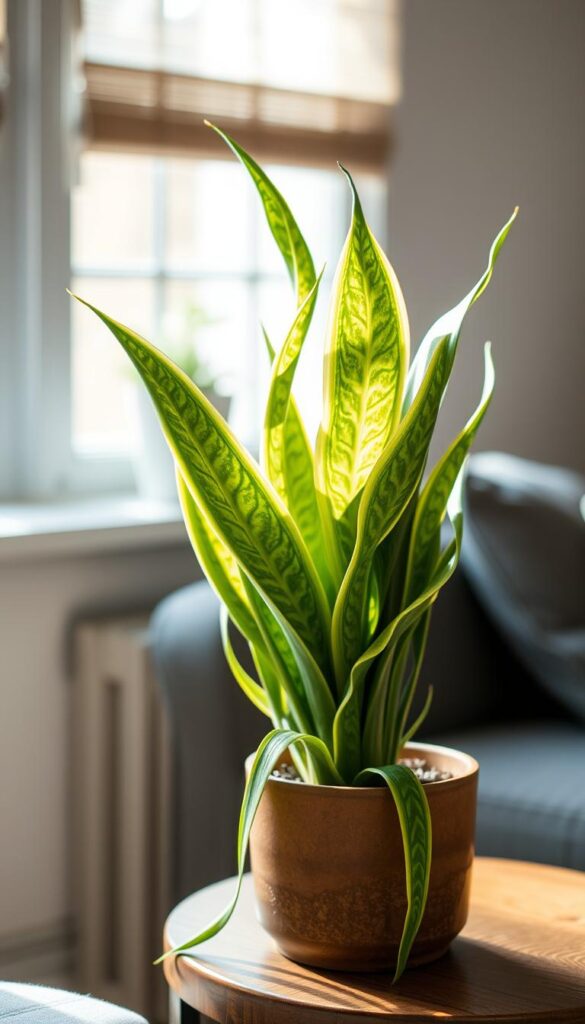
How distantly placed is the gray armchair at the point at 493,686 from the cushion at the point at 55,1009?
2.20 ft

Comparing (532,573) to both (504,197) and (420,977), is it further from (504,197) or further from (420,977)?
(504,197)

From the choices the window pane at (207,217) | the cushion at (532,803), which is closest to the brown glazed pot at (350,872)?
the cushion at (532,803)

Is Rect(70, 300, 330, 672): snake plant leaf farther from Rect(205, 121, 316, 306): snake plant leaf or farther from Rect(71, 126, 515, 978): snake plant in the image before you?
Rect(205, 121, 316, 306): snake plant leaf

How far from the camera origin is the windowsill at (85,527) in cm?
211

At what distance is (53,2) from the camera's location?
2281 millimetres

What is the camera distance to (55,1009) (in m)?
1.21

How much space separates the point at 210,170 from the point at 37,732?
111cm

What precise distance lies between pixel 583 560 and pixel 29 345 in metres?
1.00

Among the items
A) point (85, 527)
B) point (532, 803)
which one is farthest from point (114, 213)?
point (532, 803)

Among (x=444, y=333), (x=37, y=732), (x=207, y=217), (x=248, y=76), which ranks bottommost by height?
(x=37, y=732)

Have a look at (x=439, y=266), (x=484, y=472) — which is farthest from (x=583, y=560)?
(x=439, y=266)

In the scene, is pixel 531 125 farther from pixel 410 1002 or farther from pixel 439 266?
pixel 410 1002

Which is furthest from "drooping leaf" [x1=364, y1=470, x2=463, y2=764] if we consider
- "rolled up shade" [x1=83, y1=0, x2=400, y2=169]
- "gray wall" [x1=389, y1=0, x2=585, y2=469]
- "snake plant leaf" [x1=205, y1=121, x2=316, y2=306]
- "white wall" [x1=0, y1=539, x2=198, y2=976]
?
"gray wall" [x1=389, y1=0, x2=585, y2=469]

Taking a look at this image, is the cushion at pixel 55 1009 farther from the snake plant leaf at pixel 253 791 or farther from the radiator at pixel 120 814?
the radiator at pixel 120 814
